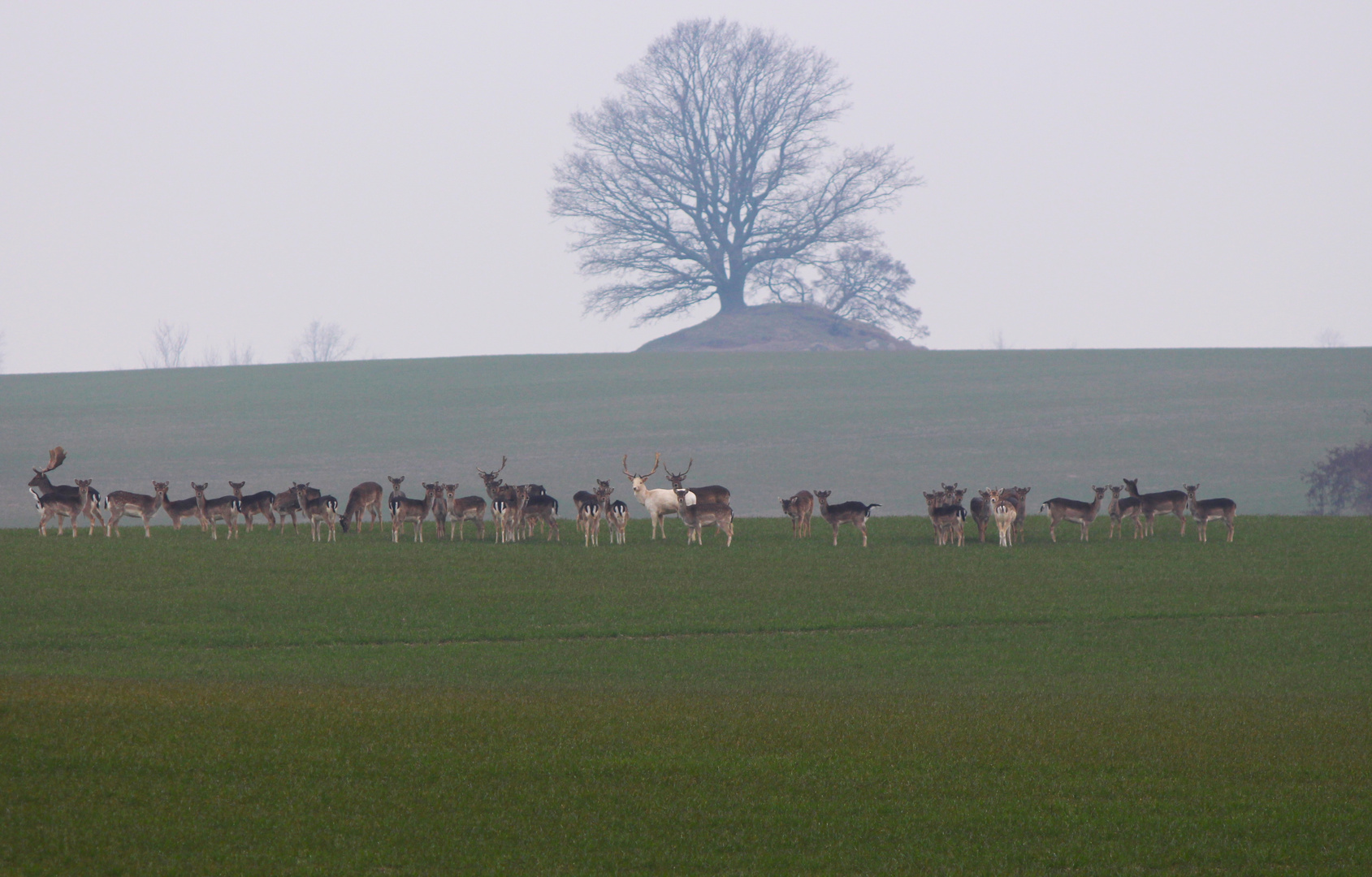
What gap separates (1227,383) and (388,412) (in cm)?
3756

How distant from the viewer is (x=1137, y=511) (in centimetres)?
2931

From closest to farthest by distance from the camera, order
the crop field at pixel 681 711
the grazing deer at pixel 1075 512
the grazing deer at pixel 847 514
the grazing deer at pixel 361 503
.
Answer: the crop field at pixel 681 711 < the grazing deer at pixel 847 514 < the grazing deer at pixel 1075 512 < the grazing deer at pixel 361 503

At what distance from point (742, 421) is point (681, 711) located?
134ft

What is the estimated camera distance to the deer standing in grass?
30.0 m

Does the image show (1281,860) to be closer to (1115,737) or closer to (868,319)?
(1115,737)

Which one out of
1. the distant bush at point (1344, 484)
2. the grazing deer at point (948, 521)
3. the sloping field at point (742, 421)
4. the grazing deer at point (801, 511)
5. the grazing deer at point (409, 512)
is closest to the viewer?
the grazing deer at point (948, 521)

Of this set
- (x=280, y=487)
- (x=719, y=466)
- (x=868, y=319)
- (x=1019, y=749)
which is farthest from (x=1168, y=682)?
(x=868, y=319)

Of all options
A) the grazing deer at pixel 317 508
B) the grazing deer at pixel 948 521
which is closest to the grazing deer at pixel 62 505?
the grazing deer at pixel 317 508

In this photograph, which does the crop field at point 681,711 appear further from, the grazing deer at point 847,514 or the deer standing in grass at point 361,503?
the deer standing in grass at point 361,503

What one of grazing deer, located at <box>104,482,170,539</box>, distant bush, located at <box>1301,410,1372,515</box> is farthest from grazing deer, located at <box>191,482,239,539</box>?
distant bush, located at <box>1301,410,1372,515</box>

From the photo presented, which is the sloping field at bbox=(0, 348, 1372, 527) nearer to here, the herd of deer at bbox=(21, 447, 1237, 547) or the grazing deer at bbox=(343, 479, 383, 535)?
the herd of deer at bbox=(21, 447, 1237, 547)

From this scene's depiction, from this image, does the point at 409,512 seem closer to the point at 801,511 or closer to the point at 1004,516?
the point at 801,511

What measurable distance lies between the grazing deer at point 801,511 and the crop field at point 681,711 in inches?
109

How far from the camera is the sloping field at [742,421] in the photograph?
45312 millimetres
